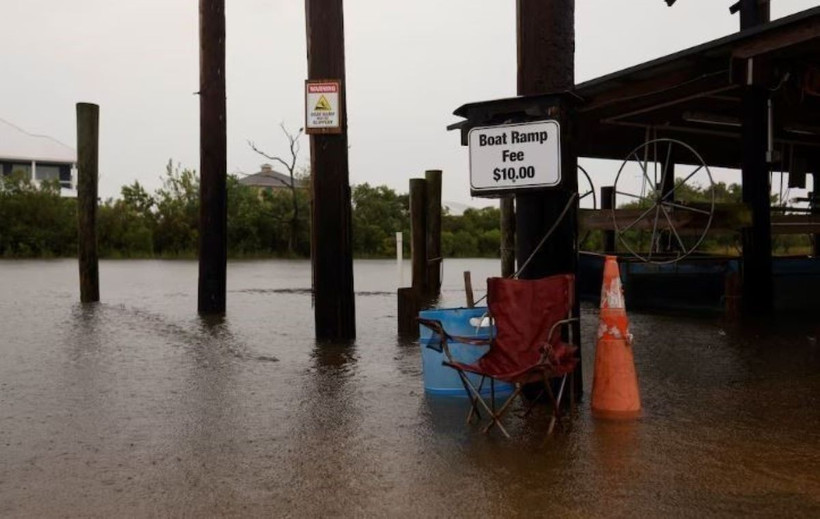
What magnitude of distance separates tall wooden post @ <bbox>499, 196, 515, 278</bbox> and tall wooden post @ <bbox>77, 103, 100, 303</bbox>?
6966 mm

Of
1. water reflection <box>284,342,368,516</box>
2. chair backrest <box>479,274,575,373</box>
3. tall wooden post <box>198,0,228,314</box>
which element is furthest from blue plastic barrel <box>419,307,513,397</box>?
tall wooden post <box>198,0,228,314</box>

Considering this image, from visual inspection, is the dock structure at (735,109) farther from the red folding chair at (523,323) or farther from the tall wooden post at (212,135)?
the tall wooden post at (212,135)

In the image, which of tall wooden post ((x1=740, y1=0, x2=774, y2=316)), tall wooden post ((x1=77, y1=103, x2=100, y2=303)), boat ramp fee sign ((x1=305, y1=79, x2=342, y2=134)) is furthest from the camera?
tall wooden post ((x1=77, y1=103, x2=100, y2=303))

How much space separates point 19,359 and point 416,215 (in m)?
Result: 7.85

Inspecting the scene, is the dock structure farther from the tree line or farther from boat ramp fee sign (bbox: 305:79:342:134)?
the tree line

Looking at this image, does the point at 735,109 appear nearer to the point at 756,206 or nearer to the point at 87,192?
the point at 756,206

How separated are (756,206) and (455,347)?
719 cm

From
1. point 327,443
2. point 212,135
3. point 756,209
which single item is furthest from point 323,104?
point 756,209

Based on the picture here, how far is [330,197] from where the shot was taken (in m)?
9.39

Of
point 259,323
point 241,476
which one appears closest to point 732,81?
point 259,323

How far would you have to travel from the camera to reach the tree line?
4019cm

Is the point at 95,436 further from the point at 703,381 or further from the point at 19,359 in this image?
the point at 703,381

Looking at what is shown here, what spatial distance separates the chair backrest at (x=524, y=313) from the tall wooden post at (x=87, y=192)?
1058 centimetres

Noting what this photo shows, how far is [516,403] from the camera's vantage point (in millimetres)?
6117
